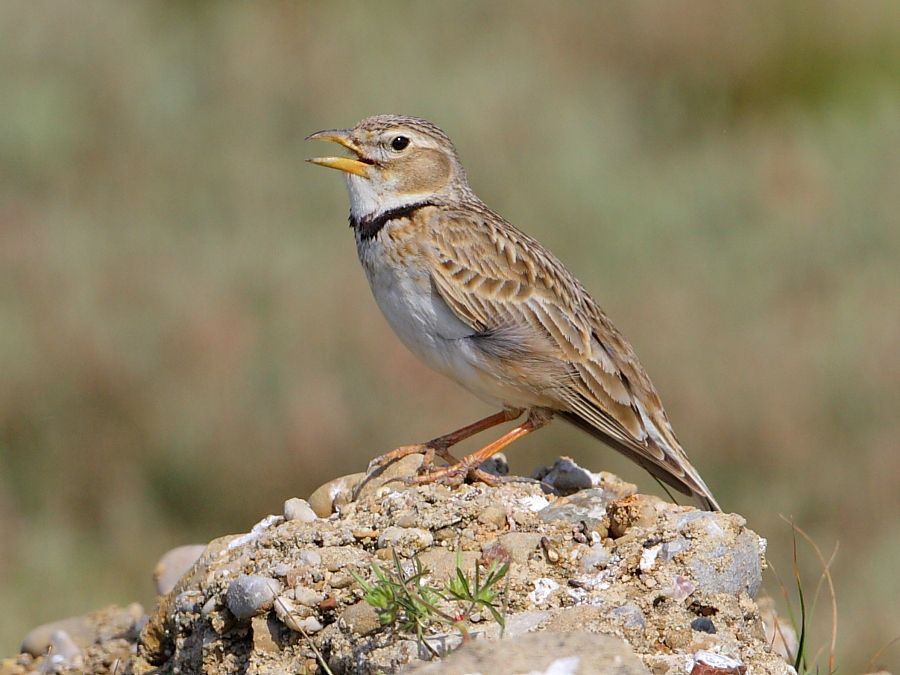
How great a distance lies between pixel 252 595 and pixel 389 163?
2.41 metres

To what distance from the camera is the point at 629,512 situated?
549 centimetres

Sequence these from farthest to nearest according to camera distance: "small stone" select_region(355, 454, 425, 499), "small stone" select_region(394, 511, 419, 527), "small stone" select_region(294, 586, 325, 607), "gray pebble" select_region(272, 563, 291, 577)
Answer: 1. "small stone" select_region(355, 454, 425, 499)
2. "small stone" select_region(394, 511, 419, 527)
3. "gray pebble" select_region(272, 563, 291, 577)
4. "small stone" select_region(294, 586, 325, 607)

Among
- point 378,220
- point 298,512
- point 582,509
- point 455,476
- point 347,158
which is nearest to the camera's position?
point 582,509

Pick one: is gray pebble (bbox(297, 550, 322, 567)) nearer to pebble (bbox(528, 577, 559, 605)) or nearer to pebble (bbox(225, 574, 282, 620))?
pebble (bbox(225, 574, 282, 620))

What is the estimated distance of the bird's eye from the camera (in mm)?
7105

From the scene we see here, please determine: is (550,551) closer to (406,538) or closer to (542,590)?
(542,590)

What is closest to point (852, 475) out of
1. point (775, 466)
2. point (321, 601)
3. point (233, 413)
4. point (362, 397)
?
point (775, 466)

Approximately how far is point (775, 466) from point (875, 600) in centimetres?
197

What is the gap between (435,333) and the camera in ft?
21.6

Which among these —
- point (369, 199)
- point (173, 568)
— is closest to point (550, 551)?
point (173, 568)

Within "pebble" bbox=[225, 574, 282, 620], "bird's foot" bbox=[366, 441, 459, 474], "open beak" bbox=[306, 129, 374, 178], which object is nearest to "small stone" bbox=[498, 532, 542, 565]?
"pebble" bbox=[225, 574, 282, 620]

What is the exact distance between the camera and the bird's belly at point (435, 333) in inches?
258

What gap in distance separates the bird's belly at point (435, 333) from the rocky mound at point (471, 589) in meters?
0.63

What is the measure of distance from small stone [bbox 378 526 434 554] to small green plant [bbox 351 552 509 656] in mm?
340
